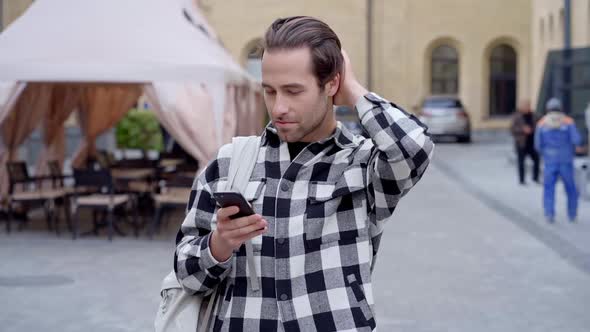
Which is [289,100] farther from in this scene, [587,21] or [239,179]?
[587,21]

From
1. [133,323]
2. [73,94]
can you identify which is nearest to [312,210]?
[133,323]

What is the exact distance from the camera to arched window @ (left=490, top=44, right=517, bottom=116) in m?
32.7

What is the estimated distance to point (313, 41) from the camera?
2.04 m

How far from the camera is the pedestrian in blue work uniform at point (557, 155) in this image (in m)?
11.9

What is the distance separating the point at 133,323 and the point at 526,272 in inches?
156

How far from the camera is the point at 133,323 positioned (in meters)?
6.76

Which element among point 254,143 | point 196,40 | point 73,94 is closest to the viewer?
point 254,143

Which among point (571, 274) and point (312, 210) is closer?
point (312, 210)

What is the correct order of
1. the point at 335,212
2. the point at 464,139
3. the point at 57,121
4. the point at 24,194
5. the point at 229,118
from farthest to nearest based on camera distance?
the point at 464,139 < the point at 57,121 < the point at 24,194 < the point at 229,118 < the point at 335,212

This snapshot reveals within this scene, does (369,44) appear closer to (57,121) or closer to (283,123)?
(57,121)

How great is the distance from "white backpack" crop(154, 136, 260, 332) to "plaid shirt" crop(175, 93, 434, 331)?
28 millimetres

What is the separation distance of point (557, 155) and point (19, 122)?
7465mm

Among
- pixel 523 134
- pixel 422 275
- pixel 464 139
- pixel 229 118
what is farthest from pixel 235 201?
pixel 464 139

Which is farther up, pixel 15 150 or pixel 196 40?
pixel 196 40
